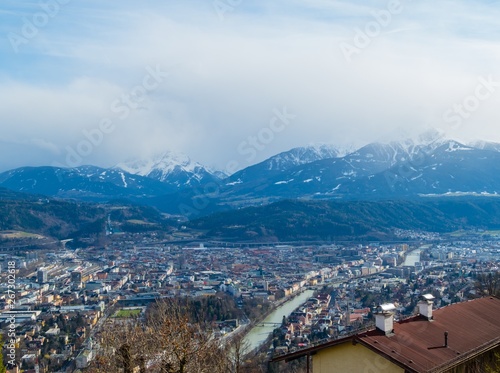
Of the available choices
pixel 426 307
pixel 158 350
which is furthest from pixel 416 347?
pixel 158 350

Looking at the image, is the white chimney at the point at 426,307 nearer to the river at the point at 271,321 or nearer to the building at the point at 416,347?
the building at the point at 416,347

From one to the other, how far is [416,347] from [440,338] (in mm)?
648

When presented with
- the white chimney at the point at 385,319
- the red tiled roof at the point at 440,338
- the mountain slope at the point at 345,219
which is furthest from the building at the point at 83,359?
the mountain slope at the point at 345,219

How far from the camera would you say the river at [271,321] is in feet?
81.6

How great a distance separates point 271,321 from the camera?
31.0 meters

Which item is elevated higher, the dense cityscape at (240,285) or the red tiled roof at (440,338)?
the red tiled roof at (440,338)

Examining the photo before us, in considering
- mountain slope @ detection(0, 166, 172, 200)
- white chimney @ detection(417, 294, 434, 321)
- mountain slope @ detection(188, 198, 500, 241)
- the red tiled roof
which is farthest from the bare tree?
mountain slope @ detection(0, 166, 172, 200)

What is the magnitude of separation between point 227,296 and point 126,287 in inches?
378

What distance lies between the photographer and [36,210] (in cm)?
8925

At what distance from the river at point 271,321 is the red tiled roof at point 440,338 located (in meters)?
11.7

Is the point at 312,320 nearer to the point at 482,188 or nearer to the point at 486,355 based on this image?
the point at 486,355

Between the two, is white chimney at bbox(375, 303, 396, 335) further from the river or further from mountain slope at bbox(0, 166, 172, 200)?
mountain slope at bbox(0, 166, 172, 200)

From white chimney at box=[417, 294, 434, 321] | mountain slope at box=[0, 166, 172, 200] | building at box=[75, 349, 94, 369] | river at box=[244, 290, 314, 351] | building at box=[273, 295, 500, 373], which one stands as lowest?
river at box=[244, 290, 314, 351]

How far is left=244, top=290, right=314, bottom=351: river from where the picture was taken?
979 inches
